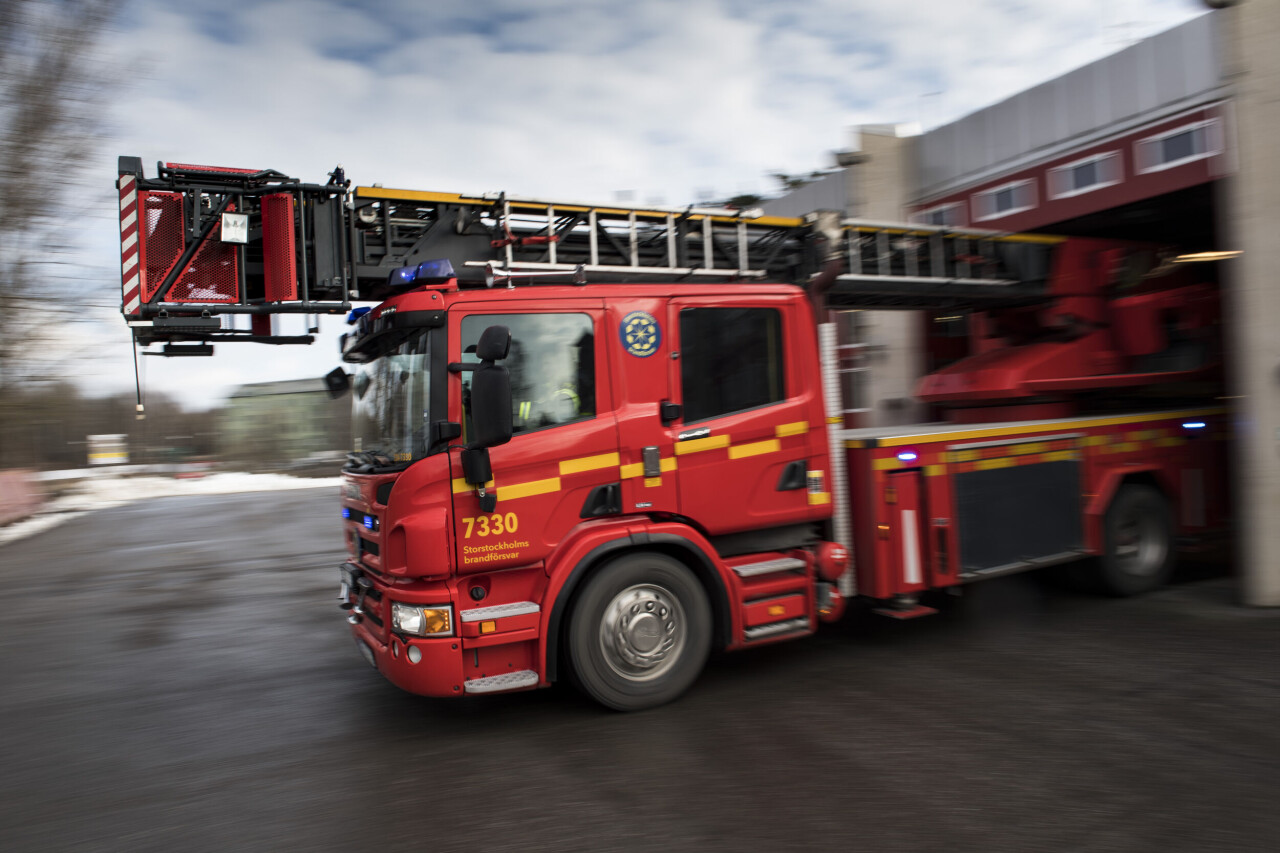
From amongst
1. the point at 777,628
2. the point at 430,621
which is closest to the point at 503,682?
the point at 430,621

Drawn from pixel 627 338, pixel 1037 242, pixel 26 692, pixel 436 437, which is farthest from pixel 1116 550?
pixel 26 692

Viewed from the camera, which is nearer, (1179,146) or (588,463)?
(588,463)

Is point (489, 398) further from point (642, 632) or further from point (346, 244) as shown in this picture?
point (346, 244)

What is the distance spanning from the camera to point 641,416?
4.86 meters

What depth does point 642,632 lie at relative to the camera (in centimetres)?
477

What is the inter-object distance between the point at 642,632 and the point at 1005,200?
8161 millimetres

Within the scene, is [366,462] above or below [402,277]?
below

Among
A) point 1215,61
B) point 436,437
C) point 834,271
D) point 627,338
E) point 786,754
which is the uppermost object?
point 1215,61

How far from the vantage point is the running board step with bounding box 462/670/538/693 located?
438cm

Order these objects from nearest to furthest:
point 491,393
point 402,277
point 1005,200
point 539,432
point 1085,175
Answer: point 491,393 → point 539,432 → point 402,277 → point 1085,175 → point 1005,200

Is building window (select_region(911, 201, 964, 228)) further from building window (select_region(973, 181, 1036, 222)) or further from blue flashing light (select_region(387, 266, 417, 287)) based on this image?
blue flashing light (select_region(387, 266, 417, 287))

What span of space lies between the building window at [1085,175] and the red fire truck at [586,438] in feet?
13.5

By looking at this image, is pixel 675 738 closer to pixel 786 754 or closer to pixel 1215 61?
pixel 786 754

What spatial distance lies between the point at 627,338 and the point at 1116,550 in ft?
15.9
